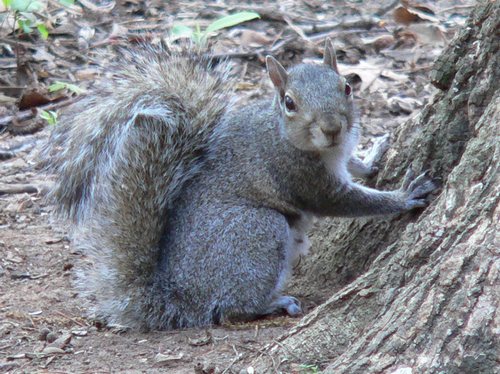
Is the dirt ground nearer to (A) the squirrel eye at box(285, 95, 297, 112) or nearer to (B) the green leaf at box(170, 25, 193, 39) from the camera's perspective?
(B) the green leaf at box(170, 25, 193, 39)

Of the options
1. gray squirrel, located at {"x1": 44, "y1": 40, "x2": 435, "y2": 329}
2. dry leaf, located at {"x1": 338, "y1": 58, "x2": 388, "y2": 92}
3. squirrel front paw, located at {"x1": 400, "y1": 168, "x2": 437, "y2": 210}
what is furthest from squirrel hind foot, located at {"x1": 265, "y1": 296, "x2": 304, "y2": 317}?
dry leaf, located at {"x1": 338, "y1": 58, "x2": 388, "y2": 92}

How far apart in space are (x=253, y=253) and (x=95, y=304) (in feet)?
2.50

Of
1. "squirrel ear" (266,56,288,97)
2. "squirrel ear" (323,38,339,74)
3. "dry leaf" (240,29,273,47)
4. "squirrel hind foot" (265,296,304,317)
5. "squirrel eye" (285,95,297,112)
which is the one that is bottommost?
"squirrel hind foot" (265,296,304,317)

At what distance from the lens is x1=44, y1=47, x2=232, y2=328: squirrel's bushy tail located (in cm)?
366

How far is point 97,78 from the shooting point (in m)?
6.19

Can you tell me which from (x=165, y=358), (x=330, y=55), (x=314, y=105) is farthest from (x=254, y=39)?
(x=165, y=358)

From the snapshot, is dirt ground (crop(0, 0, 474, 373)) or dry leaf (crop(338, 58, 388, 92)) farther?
dry leaf (crop(338, 58, 388, 92))

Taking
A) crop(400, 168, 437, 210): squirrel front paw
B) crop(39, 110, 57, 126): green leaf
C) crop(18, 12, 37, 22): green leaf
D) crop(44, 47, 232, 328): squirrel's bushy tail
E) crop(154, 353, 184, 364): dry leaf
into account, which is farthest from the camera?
crop(18, 12, 37, 22): green leaf

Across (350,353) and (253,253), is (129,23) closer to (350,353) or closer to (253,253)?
(253,253)

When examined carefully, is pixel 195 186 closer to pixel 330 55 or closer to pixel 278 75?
pixel 278 75

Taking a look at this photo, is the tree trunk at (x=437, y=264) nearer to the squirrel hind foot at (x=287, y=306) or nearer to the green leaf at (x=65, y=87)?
the squirrel hind foot at (x=287, y=306)

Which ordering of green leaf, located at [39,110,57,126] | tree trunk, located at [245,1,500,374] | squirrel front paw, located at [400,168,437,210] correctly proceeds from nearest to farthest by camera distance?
tree trunk, located at [245,1,500,374] < squirrel front paw, located at [400,168,437,210] < green leaf, located at [39,110,57,126]

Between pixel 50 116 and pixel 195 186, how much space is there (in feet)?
6.60

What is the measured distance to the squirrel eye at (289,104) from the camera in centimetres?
369
